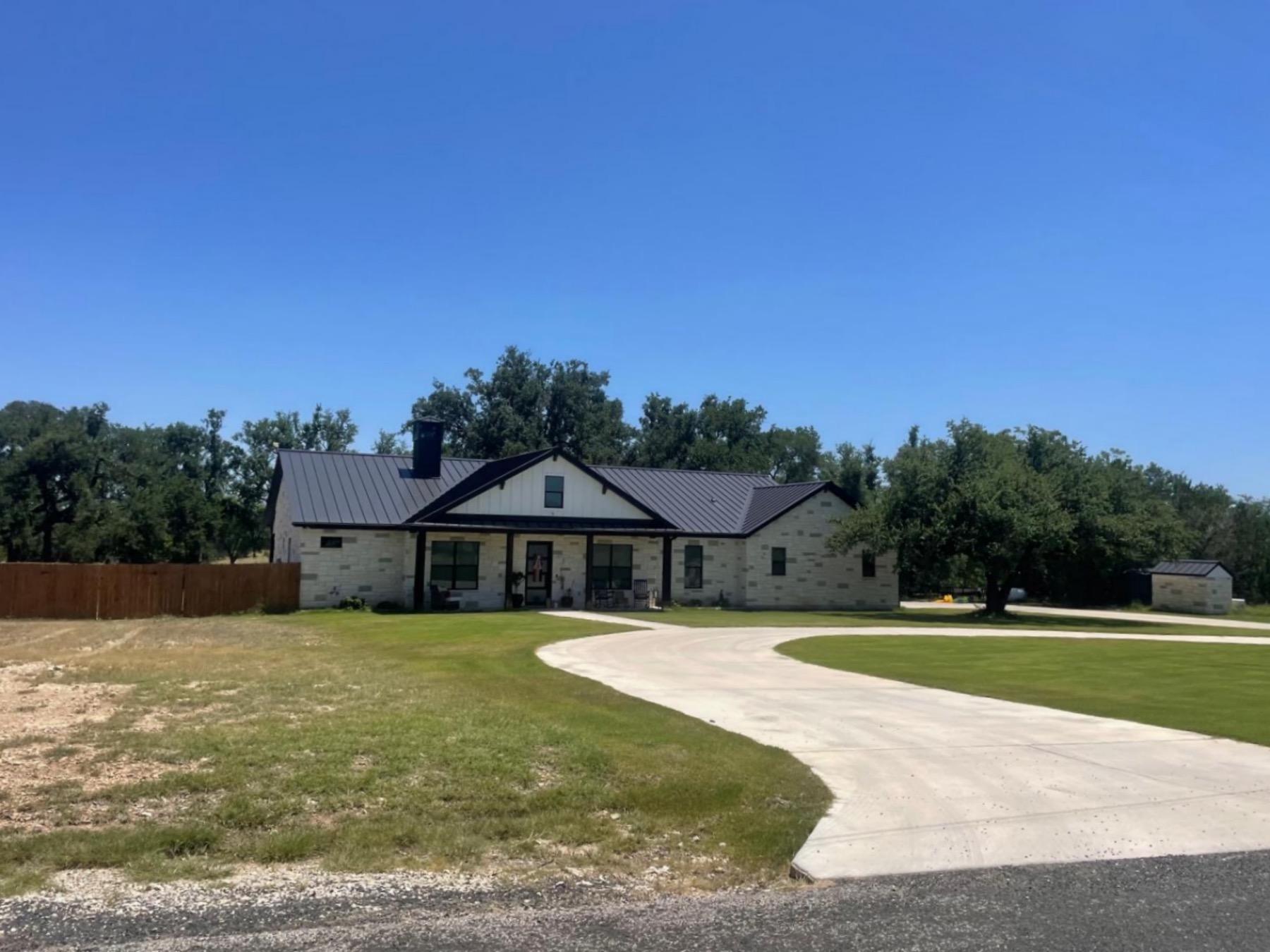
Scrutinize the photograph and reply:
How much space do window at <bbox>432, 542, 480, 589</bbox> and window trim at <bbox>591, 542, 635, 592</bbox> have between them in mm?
4203

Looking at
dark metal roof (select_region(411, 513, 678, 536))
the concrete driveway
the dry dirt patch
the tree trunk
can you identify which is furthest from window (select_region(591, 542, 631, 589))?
the dry dirt patch

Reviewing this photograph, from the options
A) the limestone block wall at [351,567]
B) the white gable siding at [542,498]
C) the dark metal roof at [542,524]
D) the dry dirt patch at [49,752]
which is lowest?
the dry dirt patch at [49,752]

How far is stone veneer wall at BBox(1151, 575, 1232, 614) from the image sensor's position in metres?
43.7

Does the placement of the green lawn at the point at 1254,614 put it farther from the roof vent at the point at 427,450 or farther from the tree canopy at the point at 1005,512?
the roof vent at the point at 427,450

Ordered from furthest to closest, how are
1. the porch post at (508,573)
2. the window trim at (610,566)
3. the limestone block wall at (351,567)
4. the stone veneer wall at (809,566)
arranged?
the stone veneer wall at (809,566) → the window trim at (610,566) → the porch post at (508,573) → the limestone block wall at (351,567)

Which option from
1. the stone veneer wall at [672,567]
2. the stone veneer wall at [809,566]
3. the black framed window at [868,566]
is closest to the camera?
the stone veneer wall at [672,567]

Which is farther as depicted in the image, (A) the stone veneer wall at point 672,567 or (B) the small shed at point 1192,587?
(B) the small shed at point 1192,587

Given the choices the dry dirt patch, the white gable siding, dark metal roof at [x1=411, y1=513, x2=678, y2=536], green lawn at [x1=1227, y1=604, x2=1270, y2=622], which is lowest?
green lawn at [x1=1227, y1=604, x2=1270, y2=622]

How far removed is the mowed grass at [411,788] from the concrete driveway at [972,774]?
519 mm

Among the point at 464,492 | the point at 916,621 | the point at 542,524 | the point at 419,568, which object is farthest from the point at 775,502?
the point at 419,568

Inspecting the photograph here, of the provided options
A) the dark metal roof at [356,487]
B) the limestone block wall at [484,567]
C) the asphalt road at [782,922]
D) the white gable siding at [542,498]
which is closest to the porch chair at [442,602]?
the limestone block wall at [484,567]

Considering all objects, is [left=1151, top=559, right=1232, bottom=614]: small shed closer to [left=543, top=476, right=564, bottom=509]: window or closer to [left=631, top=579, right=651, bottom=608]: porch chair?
[left=631, top=579, right=651, bottom=608]: porch chair

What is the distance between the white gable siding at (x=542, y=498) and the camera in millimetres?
34906

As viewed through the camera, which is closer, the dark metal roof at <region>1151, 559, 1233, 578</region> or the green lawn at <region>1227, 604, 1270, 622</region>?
the green lawn at <region>1227, 604, 1270, 622</region>
